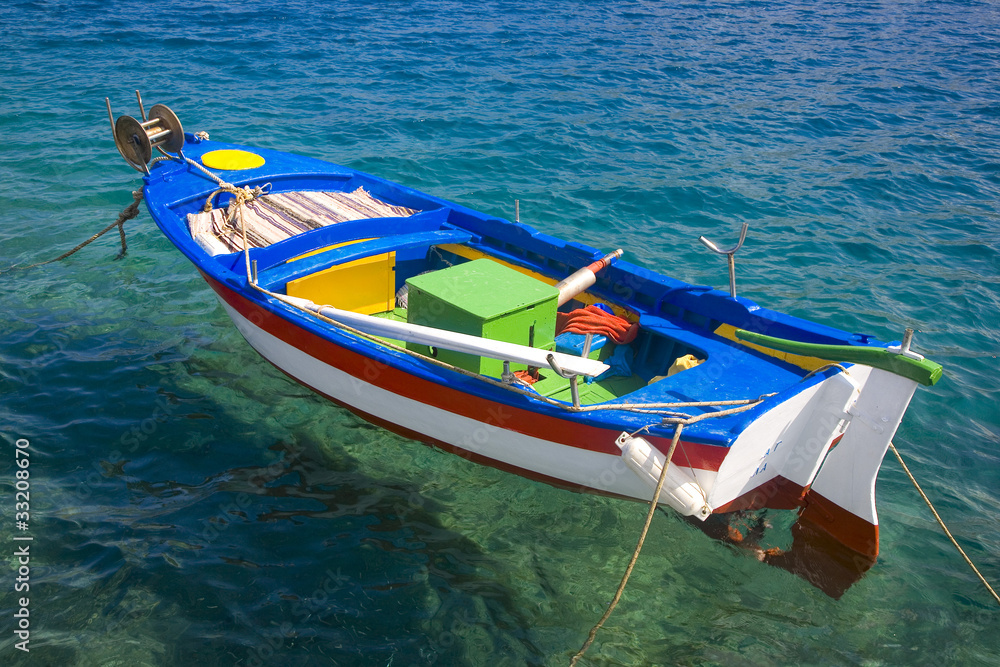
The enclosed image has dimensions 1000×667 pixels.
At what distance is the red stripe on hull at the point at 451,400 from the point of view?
530 cm

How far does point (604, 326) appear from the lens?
6.94m

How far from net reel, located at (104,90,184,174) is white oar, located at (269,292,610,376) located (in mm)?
4678

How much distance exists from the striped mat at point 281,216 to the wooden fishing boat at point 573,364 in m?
0.04

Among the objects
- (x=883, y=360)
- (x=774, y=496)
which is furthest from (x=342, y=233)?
(x=883, y=360)

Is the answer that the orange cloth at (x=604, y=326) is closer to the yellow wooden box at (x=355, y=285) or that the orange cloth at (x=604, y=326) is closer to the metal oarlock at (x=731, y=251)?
the metal oarlock at (x=731, y=251)

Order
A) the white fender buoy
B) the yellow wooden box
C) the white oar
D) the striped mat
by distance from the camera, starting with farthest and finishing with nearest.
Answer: the striped mat → the yellow wooden box → the white fender buoy → the white oar

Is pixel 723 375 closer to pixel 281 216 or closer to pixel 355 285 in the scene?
pixel 355 285

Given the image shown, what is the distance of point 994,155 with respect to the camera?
15.1 meters

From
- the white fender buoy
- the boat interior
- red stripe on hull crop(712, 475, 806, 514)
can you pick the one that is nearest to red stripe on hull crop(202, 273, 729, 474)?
the white fender buoy

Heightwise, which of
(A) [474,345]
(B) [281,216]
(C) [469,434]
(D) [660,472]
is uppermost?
(A) [474,345]

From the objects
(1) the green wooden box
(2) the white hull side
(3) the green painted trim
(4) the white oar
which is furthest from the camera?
(1) the green wooden box

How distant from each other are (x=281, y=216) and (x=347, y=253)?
6.12 ft

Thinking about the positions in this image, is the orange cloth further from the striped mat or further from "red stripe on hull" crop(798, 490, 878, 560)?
the striped mat

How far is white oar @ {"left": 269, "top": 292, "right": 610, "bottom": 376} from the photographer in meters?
4.84
